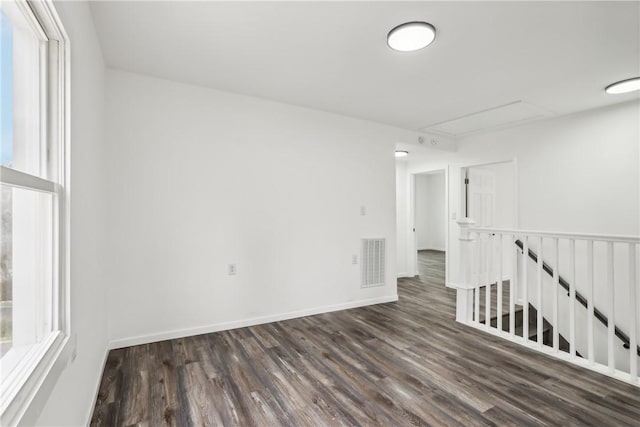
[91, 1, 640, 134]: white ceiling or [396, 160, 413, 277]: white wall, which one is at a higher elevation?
[91, 1, 640, 134]: white ceiling

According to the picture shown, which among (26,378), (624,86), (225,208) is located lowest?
(26,378)

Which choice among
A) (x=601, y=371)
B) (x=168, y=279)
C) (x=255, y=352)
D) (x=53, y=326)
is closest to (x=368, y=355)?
(x=255, y=352)

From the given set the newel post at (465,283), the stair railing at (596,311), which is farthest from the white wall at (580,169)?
the newel post at (465,283)

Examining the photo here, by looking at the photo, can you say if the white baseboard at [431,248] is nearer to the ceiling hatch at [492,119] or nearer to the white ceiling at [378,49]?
the ceiling hatch at [492,119]

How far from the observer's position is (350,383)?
7.07 feet

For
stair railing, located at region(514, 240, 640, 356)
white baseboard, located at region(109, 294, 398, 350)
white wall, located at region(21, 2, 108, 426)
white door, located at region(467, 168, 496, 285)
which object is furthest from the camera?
white door, located at region(467, 168, 496, 285)

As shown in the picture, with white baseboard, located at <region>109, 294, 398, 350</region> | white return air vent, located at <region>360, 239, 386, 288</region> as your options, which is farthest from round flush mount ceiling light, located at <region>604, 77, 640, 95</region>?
white baseboard, located at <region>109, 294, 398, 350</region>

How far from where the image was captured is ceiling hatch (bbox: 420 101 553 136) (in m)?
3.54

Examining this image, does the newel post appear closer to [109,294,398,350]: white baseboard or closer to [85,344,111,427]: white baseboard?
[109,294,398,350]: white baseboard

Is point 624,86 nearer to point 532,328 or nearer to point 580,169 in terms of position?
point 580,169

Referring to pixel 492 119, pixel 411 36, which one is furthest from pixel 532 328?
pixel 411 36

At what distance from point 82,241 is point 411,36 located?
94.0 inches

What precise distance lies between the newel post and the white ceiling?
1.48 m

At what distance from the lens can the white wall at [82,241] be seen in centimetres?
120
